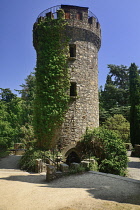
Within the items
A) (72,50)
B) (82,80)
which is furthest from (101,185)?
(72,50)

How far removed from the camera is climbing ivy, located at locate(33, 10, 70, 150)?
419 inches

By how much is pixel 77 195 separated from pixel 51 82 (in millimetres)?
7414

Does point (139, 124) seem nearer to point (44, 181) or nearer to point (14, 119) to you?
point (44, 181)

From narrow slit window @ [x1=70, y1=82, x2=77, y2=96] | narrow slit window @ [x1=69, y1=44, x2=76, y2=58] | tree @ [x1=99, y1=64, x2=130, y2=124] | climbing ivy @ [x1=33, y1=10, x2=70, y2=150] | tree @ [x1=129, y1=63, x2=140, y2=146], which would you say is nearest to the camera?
climbing ivy @ [x1=33, y1=10, x2=70, y2=150]

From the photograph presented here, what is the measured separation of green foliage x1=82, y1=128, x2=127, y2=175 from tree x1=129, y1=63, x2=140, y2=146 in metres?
8.10

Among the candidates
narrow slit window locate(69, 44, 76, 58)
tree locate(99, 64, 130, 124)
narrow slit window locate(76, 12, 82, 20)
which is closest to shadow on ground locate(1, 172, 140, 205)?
narrow slit window locate(69, 44, 76, 58)

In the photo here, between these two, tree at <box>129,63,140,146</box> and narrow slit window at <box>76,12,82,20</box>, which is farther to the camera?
tree at <box>129,63,140,146</box>

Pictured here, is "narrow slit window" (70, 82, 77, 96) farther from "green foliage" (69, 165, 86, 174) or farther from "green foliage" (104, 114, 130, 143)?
"green foliage" (104, 114, 130, 143)

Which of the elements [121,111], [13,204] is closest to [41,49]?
[13,204]

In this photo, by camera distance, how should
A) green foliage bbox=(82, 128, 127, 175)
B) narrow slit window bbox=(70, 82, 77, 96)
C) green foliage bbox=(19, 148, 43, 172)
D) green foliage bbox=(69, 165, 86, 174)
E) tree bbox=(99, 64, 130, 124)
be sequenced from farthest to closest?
tree bbox=(99, 64, 130, 124)
narrow slit window bbox=(70, 82, 77, 96)
green foliage bbox=(19, 148, 43, 172)
green foliage bbox=(82, 128, 127, 175)
green foliage bbox=(69, 165, 86, 174)

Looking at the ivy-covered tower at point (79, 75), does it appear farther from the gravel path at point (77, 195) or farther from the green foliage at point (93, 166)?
the gravel path at point (77, 195)

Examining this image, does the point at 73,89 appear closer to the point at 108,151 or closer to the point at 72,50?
the point at 72,50

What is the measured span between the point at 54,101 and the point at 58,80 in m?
1.39

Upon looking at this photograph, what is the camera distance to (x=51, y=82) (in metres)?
11.0
